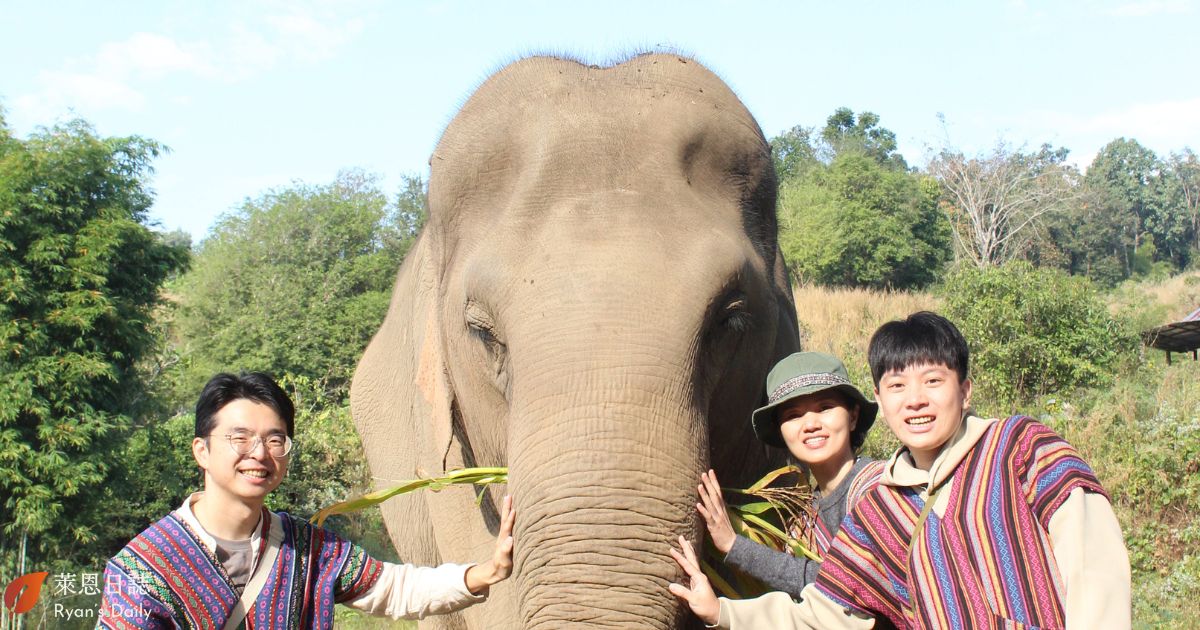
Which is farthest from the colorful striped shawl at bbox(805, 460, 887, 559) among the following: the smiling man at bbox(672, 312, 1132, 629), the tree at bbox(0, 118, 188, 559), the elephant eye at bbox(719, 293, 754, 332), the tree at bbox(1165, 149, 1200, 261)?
the tree at bbox(1165, 149, 1200, 261)

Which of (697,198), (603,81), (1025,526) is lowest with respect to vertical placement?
(1025,526)

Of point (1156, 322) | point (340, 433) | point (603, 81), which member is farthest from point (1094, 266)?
point (603, 81)

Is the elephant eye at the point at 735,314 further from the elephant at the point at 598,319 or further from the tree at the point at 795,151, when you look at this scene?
the tree at the point at 795,151

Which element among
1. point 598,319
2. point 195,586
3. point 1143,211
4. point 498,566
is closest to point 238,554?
point 195,586

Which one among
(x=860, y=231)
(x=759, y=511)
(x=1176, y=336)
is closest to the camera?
(x=759, y=511)

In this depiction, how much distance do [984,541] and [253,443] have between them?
176 centimetres

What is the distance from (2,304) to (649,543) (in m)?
8.69

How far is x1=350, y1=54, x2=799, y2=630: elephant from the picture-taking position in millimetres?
2836

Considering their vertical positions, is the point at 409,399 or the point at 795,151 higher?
the point at 795,151

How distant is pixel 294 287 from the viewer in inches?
1009

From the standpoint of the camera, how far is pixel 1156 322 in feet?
90.7

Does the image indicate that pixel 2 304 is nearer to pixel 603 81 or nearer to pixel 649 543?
pixel 603 81

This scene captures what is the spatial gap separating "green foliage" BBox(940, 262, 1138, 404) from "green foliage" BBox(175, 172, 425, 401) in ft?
39.0

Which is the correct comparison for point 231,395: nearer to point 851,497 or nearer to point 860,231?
point 851,497
